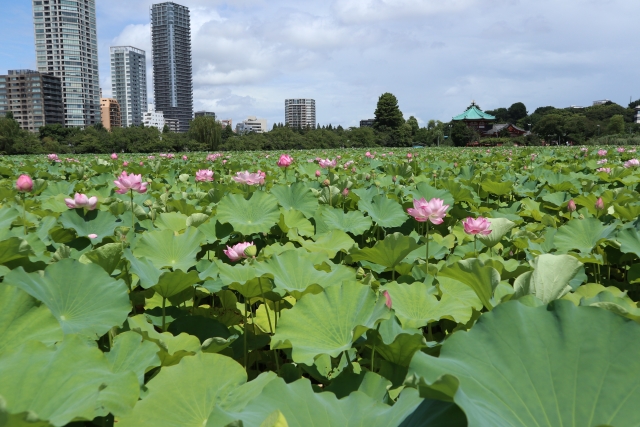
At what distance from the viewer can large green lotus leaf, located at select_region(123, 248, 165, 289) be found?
106 centimetres

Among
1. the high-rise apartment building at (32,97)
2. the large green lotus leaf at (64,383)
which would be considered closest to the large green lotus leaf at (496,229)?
the large green lotus leaf at (64,383)

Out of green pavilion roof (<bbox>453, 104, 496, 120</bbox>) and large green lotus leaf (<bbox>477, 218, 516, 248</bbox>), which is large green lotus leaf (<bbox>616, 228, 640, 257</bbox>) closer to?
large green lotus leaf (<bbox>477, 218, 516, 248</bbox>)

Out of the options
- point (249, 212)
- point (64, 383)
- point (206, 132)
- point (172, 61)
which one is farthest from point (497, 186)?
point (172, 61)

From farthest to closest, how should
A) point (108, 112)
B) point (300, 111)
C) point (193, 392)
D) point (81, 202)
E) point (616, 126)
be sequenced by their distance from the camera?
point (300, 111) → point (108, 112) → point (616, 126) → point (81, 202) → point (193, 392)

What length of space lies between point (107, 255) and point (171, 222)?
75 centimetres

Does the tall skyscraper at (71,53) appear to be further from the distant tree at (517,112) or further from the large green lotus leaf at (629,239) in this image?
the large green lotus leaf at (629,239)

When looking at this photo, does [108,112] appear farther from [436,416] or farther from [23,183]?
[436,416]

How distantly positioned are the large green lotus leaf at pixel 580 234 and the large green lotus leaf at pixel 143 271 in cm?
131

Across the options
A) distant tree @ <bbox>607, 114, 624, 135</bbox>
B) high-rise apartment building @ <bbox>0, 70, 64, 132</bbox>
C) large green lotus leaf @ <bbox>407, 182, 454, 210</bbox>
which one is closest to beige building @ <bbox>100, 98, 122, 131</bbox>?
high-rise apartment building @ <bbox>0, 70, 64, 132</bbox>

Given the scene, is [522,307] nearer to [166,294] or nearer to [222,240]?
[166,294]

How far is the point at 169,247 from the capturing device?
55.9 inches

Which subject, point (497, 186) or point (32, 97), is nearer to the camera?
point (497, 186)

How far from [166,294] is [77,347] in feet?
1.80

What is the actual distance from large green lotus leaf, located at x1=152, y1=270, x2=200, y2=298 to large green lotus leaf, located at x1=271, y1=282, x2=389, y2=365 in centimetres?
28
